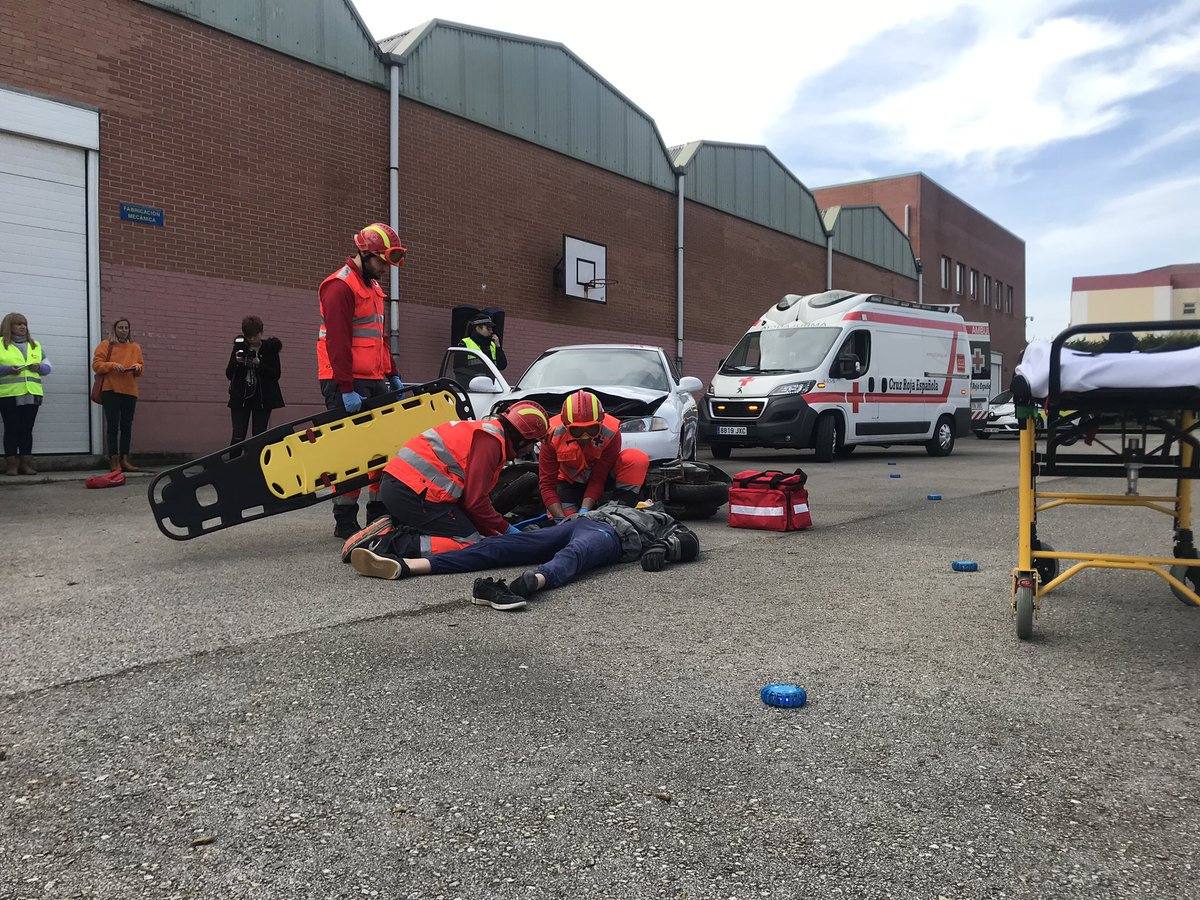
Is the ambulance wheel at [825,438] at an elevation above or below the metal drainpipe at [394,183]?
below

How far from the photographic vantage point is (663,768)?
8.91 feet

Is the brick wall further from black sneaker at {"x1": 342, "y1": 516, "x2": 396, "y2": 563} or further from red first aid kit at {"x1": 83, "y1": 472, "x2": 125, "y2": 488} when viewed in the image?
black sneaker at {"x1": 342, "y1": 516, "x2": 396, "y2": 563}

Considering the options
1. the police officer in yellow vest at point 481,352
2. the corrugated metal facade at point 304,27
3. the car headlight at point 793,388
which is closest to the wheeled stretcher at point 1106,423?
the police officer in yellow vest at point 481,352

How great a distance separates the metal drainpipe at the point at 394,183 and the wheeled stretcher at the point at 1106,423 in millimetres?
12084

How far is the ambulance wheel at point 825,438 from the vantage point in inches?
564

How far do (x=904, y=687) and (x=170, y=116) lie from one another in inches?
485

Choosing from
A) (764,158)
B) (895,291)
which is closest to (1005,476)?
(764,158)

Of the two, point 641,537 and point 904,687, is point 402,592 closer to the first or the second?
point 641,537

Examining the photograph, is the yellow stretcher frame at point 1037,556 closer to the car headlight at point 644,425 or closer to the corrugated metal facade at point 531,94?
the car headlight at point 644,425

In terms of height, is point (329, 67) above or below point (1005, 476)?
above

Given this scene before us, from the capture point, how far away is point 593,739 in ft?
9.62

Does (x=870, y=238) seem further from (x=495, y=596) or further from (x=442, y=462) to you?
(x=495, y=596)

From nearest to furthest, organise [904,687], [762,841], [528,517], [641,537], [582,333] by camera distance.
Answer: [762,841]
[904,687]
[641,537]
[528,517]
[582,333]

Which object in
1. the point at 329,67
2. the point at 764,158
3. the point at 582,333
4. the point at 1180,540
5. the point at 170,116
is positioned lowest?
the point at 1180,540
